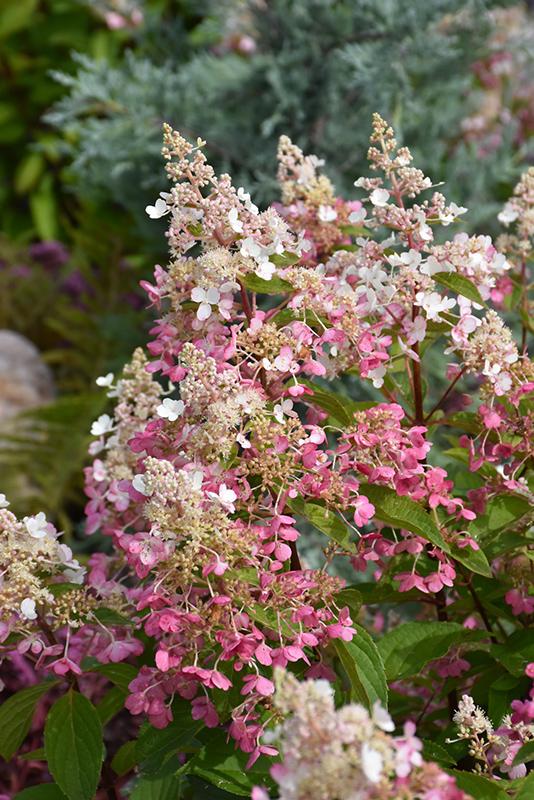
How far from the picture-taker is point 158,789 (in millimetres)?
1121

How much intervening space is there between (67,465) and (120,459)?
2.05 metres

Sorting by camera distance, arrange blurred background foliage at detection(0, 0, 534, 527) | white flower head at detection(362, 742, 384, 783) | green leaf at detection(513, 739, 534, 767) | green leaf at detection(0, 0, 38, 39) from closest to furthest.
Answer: white flower head at detection(362, 742, 384, 783) → green leaf at detection(513, 739, 534, 767) → blurred background foliage at detection(0, 0, 534, 527) → green leaf at detection(0, 0, 38, 39)

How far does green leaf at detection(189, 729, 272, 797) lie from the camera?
108cm

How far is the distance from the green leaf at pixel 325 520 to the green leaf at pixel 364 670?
0.10 m

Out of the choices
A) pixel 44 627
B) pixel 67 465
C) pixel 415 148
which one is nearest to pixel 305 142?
pixel 415 148

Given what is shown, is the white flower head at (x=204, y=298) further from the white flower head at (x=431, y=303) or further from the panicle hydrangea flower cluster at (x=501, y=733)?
the panicle hydrangea flower cluster at (x=501, y=733)

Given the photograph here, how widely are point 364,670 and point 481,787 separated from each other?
16 centimetres

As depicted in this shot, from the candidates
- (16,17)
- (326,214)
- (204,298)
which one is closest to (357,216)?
(326,214)

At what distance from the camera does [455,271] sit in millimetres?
1179

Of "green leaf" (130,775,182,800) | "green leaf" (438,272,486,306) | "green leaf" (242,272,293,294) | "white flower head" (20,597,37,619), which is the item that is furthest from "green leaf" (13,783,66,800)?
"green leaf" (438,272,486,306)

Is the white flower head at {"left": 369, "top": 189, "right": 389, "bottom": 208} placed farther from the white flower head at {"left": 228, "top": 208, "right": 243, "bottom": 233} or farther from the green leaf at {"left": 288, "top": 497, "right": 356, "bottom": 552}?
the green leaf at {"left": 288, "top": 497, "right": 356, "bottom": 552}

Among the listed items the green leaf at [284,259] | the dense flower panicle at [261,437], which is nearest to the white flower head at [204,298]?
the dense flower panicle at [261,437]

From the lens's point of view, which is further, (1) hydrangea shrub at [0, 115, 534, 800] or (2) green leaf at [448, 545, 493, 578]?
(2) green leaf at [448, 545, 493, 578]

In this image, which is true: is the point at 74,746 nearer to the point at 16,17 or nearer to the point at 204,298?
the point at 204,298
